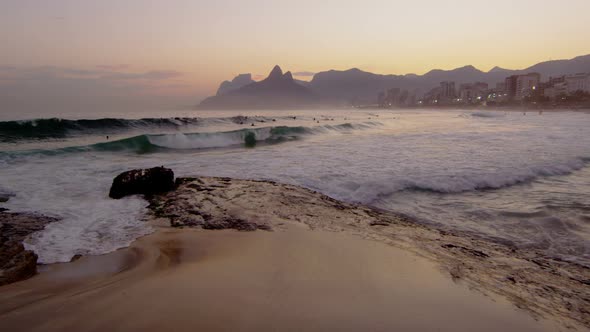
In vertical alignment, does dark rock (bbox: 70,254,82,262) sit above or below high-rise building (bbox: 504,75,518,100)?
below

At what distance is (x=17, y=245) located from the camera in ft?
11.8

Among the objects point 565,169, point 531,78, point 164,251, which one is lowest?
point 565,169

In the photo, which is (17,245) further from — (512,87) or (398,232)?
→ (512,87)

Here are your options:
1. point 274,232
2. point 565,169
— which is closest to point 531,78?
point 565,169

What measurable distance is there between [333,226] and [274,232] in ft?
2.94

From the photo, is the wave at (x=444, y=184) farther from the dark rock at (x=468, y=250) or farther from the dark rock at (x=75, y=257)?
the dark rock at (x=75, y=257)

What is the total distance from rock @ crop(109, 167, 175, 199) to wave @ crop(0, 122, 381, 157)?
969cm

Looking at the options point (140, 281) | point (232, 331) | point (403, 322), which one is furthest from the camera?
point (140, 281)

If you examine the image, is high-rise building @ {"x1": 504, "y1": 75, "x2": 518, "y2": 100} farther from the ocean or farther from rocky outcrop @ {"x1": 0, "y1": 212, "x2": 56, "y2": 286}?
rocky outcrop @ {"x1": 0, "y1": 212, "x2": 56, "y2": 286}

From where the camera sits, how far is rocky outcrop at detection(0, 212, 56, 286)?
2920mm

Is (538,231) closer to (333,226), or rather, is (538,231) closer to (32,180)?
(333,226)

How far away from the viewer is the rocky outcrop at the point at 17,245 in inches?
115

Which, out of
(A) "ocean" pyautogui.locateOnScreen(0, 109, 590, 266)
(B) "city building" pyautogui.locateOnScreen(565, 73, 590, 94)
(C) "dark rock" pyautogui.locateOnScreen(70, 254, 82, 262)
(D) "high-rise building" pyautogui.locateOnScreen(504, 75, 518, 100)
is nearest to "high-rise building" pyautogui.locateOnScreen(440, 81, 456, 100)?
(D) "high-rise building" pyautogui.locateOnScreen(504, 75, 518, 100)

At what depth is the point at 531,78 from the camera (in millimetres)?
147000
